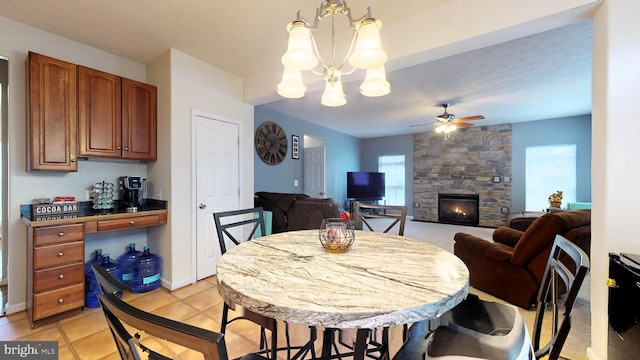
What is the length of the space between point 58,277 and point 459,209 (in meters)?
7.40

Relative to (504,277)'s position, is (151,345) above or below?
below

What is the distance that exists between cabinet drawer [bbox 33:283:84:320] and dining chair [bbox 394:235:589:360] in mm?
2648

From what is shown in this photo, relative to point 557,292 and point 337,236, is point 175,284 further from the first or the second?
point 557,292

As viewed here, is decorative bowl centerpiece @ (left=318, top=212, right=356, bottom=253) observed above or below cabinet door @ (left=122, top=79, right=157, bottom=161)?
below

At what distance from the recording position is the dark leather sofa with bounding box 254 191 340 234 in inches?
129

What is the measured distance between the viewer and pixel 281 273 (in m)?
1.02

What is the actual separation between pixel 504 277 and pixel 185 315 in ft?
9.75

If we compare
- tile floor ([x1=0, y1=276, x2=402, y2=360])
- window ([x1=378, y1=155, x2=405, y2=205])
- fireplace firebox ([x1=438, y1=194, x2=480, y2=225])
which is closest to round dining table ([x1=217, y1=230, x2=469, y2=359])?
tile floor ([x1=0, y1=276, x2=402, y2=360])

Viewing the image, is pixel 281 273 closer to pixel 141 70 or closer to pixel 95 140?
pixel 95 140

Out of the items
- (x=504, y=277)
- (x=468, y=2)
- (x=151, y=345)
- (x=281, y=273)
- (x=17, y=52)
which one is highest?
(x=468, y=2)

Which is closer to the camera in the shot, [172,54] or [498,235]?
[172,54]

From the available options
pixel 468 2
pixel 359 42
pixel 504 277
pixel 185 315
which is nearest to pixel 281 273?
pixel 359 42

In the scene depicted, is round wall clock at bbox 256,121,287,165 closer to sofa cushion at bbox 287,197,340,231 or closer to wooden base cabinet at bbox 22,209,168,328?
sofa cushion at bbox 287,197,340,231

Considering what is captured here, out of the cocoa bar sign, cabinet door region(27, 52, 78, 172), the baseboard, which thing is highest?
cabinet door region(27, 52, 78, 172)
